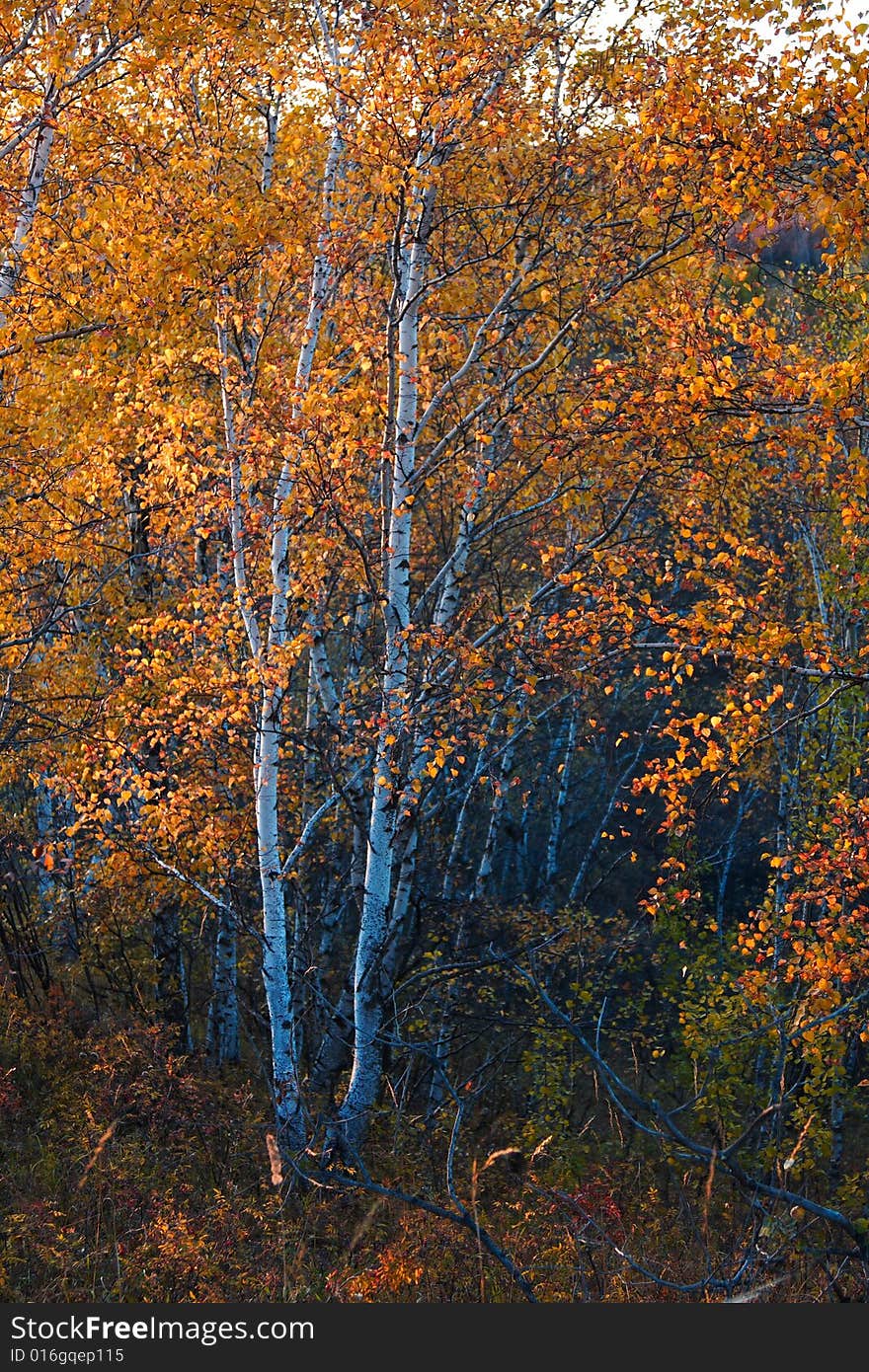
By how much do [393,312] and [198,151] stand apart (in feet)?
9.34

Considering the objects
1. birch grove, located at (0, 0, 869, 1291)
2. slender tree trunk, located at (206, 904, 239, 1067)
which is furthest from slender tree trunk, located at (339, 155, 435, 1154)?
slender tree trunk, located at (206, 904, 239, 1067)

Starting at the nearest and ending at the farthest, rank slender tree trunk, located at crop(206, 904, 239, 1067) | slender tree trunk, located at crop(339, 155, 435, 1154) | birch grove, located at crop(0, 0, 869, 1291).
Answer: birch grove, located at crop(0, 0, 869, 1291) → slender tree trunk, located at crop(339, 155, 435, 1154) → slender tree trunk, located at crop(206, 904, 239, 1067)

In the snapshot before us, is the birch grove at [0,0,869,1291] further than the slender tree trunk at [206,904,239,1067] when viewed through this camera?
No

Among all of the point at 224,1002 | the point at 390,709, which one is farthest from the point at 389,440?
the point at 224,1002

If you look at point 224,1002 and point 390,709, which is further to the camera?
point 224,1002

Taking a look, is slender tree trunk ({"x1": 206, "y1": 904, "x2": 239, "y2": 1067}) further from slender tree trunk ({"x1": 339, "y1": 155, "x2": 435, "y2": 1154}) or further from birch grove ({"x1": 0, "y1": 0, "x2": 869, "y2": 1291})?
slender tree trunk ({"x1": 339, "y1": 155, "x2": 435, "y2": 1154})

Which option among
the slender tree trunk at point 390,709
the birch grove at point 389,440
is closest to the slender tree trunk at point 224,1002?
the birch grove at point 389,440

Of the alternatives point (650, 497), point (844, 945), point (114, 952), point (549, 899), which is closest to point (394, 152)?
point (650, 497)

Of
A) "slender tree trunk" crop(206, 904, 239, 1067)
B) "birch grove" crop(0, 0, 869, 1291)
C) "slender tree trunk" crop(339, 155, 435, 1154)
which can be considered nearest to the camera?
"birch grove" crop(0, 0, 869, 1291)

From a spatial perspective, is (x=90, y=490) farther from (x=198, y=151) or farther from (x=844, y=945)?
(x=844, y=945)

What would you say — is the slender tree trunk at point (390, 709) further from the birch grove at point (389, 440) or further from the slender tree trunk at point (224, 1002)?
the slender tree trunk at point (224, 1002)

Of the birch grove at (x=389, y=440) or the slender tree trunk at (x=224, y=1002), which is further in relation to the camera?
the slender tree trunk at (x=224, y=1002)

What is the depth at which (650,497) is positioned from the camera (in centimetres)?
1485

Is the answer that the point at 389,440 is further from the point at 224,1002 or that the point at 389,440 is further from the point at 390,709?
the point at 224,1002
